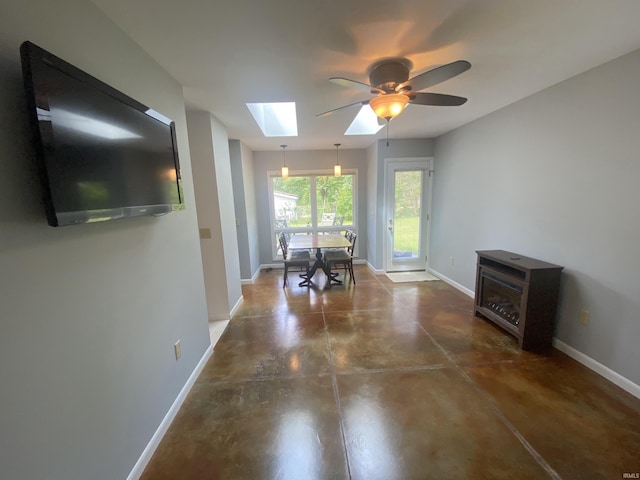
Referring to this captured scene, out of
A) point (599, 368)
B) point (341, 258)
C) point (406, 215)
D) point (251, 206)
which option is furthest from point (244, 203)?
point (599, 368)

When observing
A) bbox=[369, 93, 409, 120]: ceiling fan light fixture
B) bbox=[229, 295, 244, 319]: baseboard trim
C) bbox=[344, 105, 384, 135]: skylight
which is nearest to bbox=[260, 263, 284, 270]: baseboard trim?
bbox=[229, 295, 244, 319]: baseboard trim

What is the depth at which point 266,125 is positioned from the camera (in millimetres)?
3779

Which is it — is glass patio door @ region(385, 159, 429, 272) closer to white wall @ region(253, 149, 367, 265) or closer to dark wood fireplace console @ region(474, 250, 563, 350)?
white wall @ region(253, 149, 367, 265)

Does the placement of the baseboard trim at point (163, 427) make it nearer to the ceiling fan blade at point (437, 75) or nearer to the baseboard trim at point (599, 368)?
the ceiling fan blade at point (437, 75)

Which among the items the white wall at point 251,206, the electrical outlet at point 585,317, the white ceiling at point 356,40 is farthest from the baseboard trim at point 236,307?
the electrical outlet at point 585,317

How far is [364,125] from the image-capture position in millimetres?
3877

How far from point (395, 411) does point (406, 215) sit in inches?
140

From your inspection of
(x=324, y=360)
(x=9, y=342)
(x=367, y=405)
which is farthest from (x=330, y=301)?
(x=9, y=342)

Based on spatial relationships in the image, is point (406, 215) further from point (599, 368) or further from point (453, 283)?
point (599, 368)

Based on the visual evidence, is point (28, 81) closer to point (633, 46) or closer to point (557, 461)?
point (557, 461)

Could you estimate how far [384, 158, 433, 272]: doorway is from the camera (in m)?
4.57

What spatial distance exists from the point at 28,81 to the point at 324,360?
8.08ft

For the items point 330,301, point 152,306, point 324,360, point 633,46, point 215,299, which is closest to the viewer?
point 152,306

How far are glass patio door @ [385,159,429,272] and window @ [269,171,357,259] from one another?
99cm
